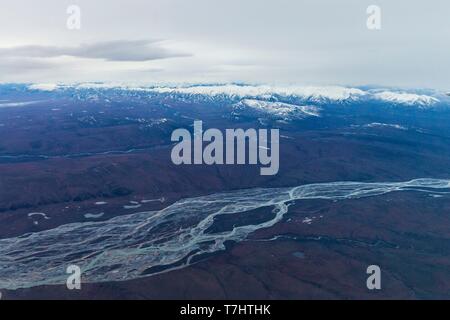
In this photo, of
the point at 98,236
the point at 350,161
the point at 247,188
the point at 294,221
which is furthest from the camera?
the point at 350,161

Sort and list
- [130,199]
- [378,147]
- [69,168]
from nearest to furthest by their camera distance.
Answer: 1. [130,199]
2. [69,168]
3. [378,147]

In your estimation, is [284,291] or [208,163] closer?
[284,291]

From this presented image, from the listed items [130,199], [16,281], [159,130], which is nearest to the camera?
[16,281]

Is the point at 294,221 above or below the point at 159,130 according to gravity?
below

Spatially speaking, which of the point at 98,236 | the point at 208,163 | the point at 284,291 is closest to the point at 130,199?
the point at 98,236

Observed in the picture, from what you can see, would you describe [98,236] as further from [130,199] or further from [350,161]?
[350,161]

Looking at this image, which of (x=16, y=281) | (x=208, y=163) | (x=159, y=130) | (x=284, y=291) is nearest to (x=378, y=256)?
(x=284, y=291)

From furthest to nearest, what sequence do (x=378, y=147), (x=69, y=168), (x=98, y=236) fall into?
(x=378, y=147) → (x=69, y=168) → (x=98, y=236)

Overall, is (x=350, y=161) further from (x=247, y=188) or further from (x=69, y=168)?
(x=69, y=168)

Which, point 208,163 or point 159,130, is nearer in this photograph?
point 208,163
